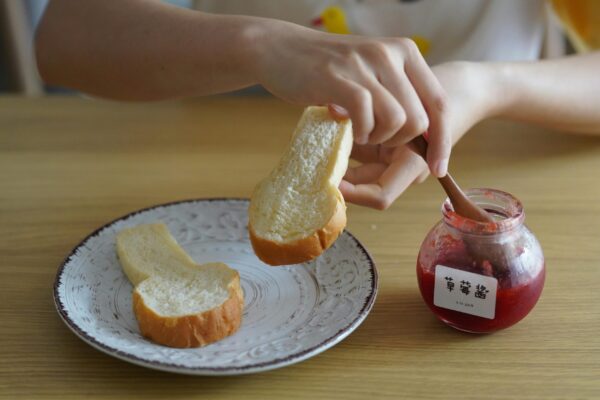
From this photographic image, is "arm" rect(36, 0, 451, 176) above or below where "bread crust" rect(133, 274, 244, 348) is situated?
above

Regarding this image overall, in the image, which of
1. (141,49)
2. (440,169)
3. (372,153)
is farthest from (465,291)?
(141,49)

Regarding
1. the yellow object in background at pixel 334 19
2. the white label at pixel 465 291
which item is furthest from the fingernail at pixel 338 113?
the yellow object in background at pixel 334 19

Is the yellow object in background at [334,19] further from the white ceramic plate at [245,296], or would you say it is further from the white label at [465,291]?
the white label at [465,291]

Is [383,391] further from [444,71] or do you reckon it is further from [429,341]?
[444,71]

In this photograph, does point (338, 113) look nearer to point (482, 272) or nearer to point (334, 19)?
point (482, 272)

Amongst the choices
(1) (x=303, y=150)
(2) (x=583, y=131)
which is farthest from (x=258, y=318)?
(2) (x=583, y=131)

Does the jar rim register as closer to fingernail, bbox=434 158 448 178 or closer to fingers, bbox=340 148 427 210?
fingernail, bbox=434 158 448 178

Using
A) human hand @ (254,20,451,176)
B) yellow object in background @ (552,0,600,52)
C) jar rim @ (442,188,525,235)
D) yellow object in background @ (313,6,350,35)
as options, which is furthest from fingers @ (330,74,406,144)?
yellow object in background @ (552,0,600,52)

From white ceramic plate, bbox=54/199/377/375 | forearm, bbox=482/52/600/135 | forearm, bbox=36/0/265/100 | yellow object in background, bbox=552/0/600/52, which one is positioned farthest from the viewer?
yellow object in background, bbox=552/0/600/52
